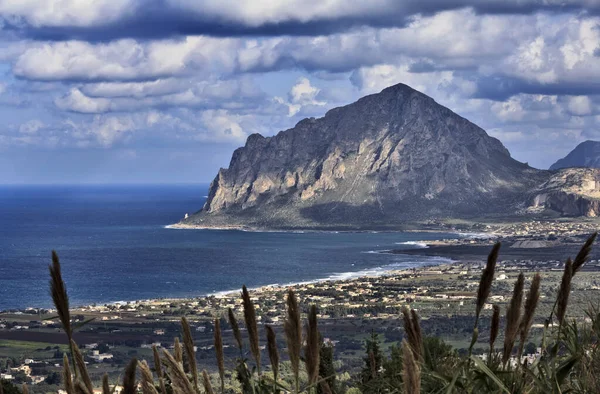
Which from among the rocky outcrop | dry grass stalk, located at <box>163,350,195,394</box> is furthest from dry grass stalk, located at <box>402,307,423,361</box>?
the rocky outcrop

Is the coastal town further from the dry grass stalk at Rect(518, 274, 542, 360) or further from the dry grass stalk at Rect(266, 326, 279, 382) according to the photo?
the dry grass stalk at Rect(266, 326, 279, 382)

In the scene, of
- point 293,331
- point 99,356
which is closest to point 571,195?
point 99,356

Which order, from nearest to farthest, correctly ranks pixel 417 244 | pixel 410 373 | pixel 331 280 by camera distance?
pixel 410 373
pixel 331 280
pixel 417 244

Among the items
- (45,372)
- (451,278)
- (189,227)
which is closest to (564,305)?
(45,372)

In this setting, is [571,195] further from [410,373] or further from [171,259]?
[410,373]

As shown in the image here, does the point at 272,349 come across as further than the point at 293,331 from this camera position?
Yes

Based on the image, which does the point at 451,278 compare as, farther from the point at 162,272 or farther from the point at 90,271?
the point at 90,271

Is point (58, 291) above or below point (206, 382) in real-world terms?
above

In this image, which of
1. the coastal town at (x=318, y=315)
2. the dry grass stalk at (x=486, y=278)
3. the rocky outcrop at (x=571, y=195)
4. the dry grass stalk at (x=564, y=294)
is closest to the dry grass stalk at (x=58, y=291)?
the dry grass stalk at (x=486, y=278)
